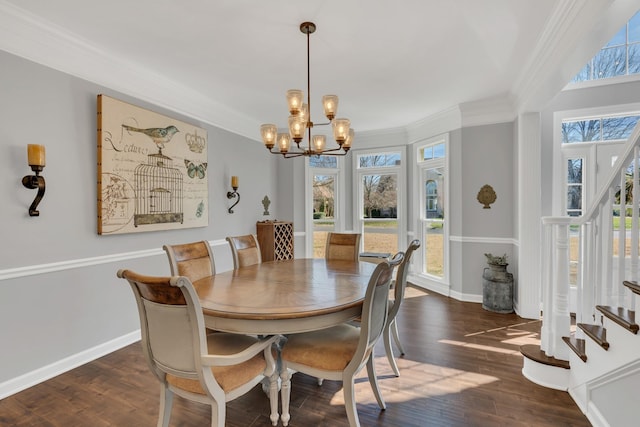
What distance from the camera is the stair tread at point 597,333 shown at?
178cm

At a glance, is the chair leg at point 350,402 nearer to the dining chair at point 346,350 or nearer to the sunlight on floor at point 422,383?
the dining chair at point 346,350

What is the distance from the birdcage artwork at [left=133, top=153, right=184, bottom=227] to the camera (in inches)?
123

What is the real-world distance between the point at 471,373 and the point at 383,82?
294 cm

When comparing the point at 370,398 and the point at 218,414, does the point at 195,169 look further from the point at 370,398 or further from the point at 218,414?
the point at 370,398

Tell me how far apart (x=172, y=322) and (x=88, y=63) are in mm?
2550

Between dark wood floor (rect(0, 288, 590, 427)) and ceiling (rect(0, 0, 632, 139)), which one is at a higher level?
ceiling (rect(0, 0, 632, 139))

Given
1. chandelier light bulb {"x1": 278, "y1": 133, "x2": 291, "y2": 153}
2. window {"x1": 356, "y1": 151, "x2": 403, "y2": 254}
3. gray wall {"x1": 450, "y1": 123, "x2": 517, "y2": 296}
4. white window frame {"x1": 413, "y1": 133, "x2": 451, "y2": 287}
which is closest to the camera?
chandelier light bulb {"x1": 278, "y1": 133, "x2": 291, "y2": 153}

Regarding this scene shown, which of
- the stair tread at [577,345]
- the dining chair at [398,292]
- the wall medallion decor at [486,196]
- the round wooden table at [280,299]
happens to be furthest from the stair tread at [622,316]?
the wall medallion decor at [486,196]

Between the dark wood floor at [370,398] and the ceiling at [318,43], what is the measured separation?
248cm

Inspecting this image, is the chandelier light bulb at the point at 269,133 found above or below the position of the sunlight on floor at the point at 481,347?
above

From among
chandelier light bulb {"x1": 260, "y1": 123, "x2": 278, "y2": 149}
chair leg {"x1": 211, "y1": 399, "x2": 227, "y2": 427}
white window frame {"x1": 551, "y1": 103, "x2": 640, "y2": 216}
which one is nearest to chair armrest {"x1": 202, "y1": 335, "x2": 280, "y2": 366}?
chair leg {"x1": 211, "y1": 399, "x2": 227, "y2": 427}

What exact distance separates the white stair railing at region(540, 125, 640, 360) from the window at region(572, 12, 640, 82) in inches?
86.2

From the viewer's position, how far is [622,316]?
1.66m

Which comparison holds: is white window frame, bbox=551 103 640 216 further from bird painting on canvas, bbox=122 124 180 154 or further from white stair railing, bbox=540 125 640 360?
bird painting on canvas, bbox=122 124 180 154
